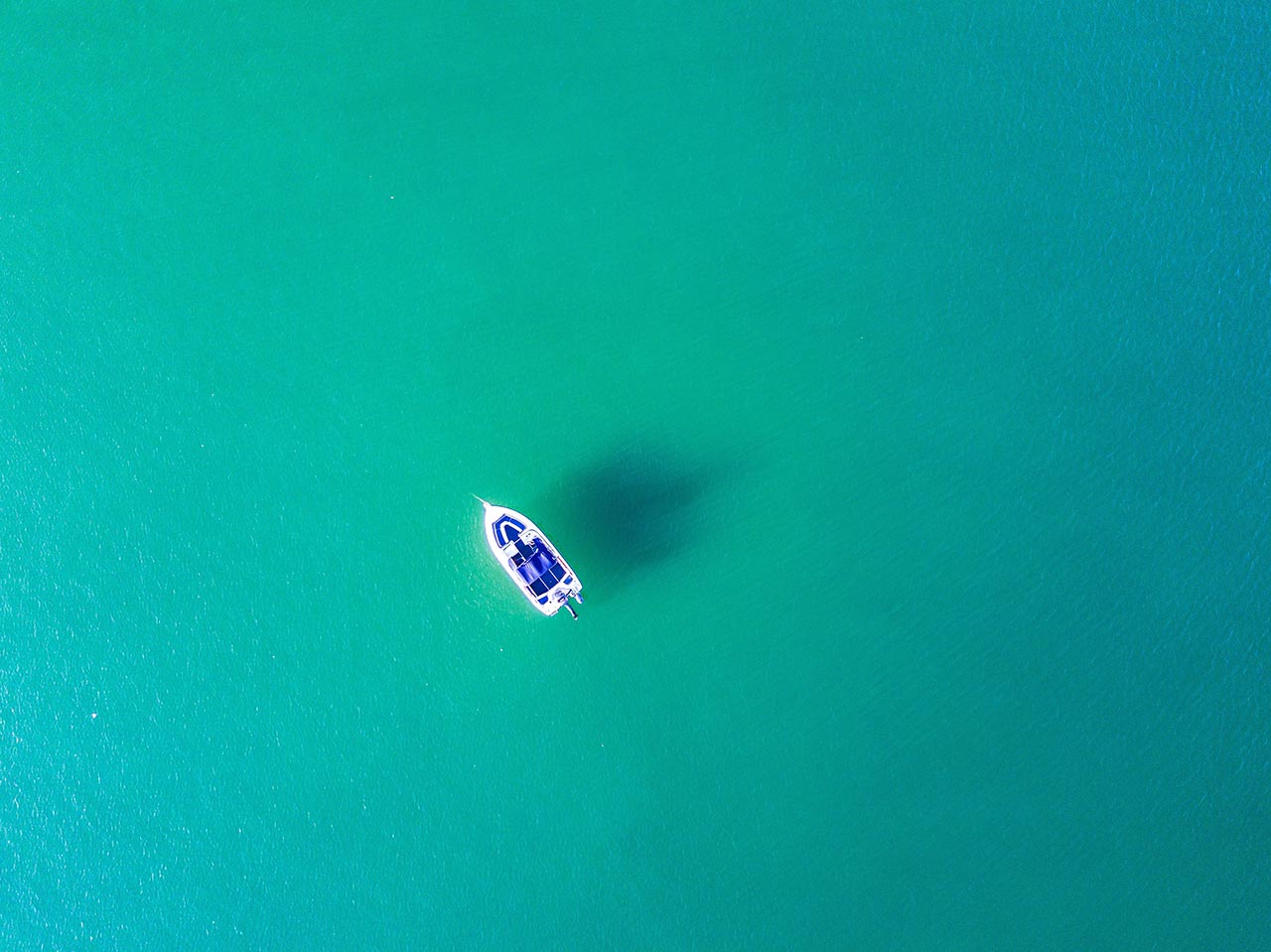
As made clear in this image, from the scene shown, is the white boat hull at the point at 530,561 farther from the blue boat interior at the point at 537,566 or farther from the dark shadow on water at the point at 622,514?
the dark shadow on water at the point at 622,514

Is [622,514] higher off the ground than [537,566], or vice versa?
[622,514]

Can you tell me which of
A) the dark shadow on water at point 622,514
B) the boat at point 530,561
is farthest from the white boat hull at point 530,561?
the dark shadow on water at point 622,514

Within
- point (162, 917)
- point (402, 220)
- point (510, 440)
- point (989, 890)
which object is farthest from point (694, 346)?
point (162, 917)

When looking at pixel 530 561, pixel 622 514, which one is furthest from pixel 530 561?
pixel 622 514

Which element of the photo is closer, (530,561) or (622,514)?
(530,561)

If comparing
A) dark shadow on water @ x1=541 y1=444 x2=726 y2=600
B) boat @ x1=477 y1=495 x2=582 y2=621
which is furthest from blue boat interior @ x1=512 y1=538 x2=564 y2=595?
dark shadow on water @ x1=541 y1=444 x2=726 y2=600

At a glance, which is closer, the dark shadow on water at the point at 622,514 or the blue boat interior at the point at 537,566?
the blue boat interior at the point at 537,566

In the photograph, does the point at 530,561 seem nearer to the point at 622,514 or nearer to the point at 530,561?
the point at 530,561
